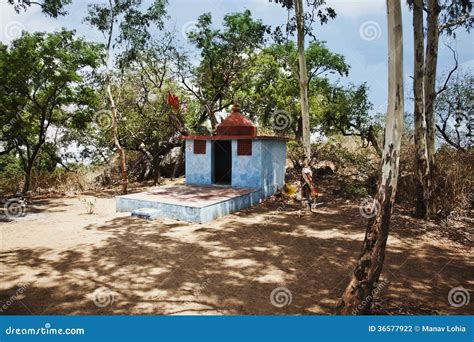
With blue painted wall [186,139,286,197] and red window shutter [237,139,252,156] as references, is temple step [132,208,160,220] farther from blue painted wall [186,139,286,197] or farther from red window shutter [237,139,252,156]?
red window shutter [237,139,252,156]

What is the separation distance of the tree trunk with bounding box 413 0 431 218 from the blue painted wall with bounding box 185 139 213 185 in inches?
356

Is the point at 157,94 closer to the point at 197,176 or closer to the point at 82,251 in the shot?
the point at 197,176

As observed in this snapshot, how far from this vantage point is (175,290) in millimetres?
5520

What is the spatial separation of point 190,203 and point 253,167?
427 cm

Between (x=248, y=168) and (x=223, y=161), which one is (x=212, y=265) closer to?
(x=248, y=168)

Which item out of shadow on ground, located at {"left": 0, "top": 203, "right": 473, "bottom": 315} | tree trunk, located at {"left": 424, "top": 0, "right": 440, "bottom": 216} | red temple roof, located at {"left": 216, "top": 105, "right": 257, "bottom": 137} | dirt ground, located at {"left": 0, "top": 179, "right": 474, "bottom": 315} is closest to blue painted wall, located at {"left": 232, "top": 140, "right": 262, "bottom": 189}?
red temple roof, located at {"left": 216, "top": 105, "right": 257, "bottom": 137}

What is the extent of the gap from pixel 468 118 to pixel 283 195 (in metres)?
14.7

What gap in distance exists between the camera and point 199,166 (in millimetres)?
15555

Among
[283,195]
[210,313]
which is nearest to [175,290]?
[210,313]

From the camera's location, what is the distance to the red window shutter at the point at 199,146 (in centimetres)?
1533

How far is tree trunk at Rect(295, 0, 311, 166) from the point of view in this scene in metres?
11.9

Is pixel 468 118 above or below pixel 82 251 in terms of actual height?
above

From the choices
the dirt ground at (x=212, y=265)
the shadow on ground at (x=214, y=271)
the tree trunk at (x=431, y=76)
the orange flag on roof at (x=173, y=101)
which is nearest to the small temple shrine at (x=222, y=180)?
the dirt ground at (x=212, y=265)

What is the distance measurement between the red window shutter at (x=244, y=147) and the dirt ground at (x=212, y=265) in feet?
13.5
